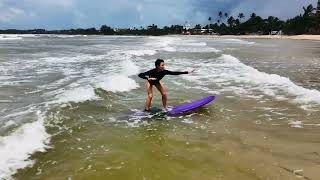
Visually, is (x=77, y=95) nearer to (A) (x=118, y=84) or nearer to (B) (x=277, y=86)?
(A) (x=118, y=84)

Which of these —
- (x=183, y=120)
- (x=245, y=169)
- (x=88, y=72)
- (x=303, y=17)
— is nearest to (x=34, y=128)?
(x=183, y=120)

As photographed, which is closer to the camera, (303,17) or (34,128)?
(34,128)

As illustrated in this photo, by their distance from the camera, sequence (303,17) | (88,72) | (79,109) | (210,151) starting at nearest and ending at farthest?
(210,151)
(79,109)
(88,72)
(303,17)

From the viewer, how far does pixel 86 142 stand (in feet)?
27.5

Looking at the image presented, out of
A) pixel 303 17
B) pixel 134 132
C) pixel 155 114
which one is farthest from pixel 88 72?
pixel 303 17

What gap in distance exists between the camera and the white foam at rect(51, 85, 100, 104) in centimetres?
1293

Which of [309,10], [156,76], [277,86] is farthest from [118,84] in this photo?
[309,10]

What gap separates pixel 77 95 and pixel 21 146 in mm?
5759

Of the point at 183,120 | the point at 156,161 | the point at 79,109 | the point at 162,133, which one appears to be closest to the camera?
the point at 156,161

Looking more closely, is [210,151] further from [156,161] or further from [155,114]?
[155,114]

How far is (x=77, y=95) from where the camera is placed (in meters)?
13.7

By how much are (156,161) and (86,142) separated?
6.25 ft

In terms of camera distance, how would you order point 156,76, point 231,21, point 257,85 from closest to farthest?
point 156,76
point 257,85
point 231,21

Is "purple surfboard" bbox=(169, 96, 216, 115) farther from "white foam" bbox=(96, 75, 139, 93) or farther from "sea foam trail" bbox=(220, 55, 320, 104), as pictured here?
"white foam" bbox=(96, 75, 139, 93)
